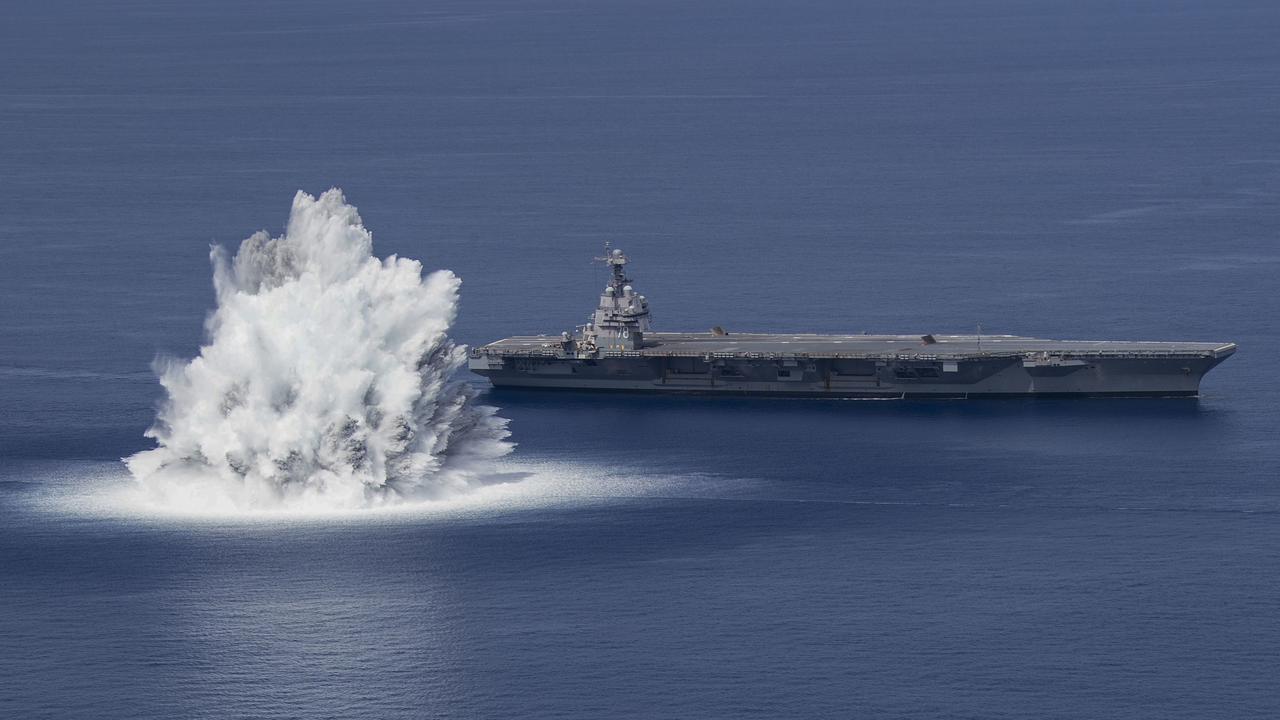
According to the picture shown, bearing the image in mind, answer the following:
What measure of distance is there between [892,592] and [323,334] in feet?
128

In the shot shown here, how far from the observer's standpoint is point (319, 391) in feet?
525

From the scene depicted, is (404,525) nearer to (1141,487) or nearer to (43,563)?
(43,563)

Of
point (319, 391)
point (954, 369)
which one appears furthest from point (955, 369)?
point (319, 391)

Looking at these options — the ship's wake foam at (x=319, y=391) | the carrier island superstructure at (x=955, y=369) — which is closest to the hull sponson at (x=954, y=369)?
the carrier island superstructure at (x=955, y=369)

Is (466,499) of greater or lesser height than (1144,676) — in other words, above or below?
above

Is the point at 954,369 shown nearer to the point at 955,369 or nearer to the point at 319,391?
the point at 955,369

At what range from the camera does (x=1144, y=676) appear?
128m

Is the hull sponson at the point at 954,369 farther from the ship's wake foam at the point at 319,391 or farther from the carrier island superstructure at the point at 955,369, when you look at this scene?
the ship's wake foam at the point at 319,391

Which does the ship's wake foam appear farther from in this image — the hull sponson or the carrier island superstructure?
the carrier island superstructure

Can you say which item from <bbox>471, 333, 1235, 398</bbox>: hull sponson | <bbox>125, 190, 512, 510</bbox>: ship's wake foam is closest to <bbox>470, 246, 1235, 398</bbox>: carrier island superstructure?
<bbox>471, 333, 1235, 398</bbox>: hull sponson

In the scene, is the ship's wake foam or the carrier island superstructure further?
the carrier island superstructure

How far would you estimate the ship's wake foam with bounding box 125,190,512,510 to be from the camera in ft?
525

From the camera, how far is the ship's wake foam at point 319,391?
525 feet

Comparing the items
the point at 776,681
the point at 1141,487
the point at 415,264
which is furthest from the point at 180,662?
the point at 1141,487
